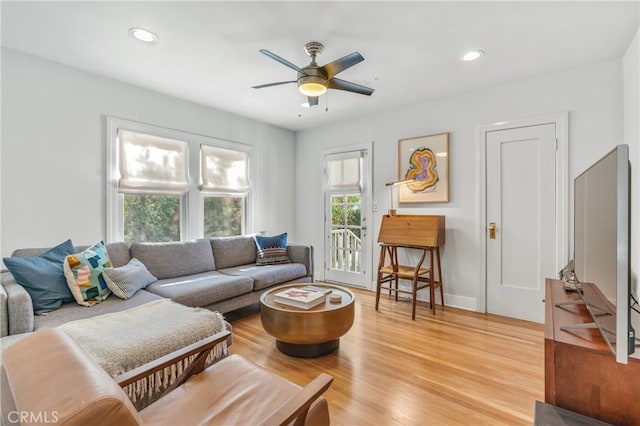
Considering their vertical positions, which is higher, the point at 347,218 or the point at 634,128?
Answer: the point at 634,128

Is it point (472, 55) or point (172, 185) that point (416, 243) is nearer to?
point (472, 55)

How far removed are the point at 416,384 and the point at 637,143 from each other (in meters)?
2.36

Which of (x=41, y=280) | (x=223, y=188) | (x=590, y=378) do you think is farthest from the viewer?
(x=223, y=188)

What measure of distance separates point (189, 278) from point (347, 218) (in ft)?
7.88

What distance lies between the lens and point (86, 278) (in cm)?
224

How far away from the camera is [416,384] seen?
1994 mm

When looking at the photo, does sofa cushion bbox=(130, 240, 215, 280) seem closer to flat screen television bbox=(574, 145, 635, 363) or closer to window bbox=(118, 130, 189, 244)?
window bbox=(118, 130, 189, 244)

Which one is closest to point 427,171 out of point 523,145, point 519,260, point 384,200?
point 384,200

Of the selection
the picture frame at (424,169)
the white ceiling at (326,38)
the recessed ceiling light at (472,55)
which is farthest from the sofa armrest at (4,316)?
the recessed ceiling light at (472,55)

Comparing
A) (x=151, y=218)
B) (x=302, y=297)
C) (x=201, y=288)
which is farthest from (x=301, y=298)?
(x=151, y=218)

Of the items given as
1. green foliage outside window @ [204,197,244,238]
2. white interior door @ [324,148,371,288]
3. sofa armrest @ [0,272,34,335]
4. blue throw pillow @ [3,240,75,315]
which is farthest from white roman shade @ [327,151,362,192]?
sofa armrest @ [0,272,34,335]

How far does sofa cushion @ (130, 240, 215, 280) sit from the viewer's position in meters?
2.99

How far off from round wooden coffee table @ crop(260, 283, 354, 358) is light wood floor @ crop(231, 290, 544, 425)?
92mm

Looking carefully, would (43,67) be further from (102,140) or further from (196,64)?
(196,64)
